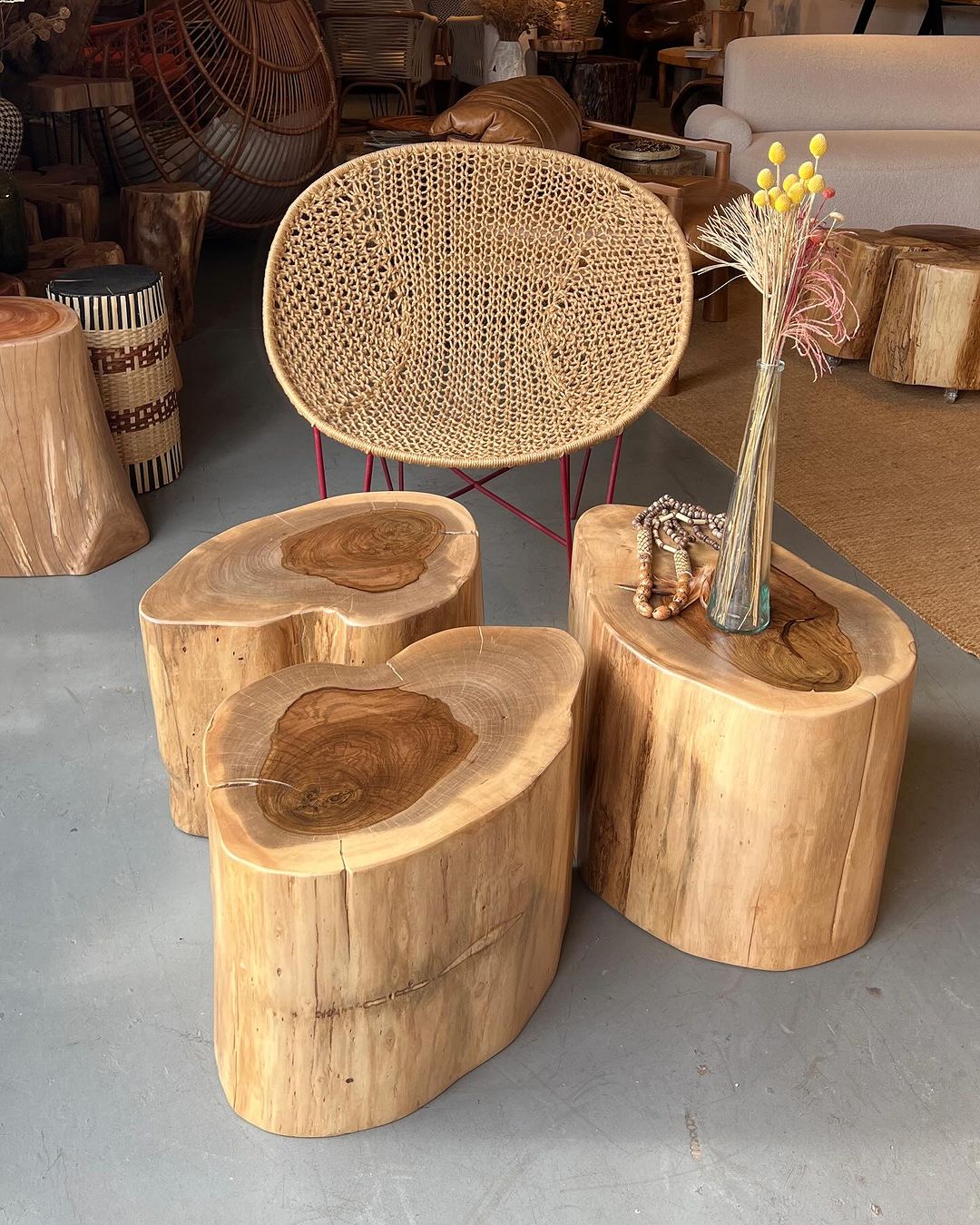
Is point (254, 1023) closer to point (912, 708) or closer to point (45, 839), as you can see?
point (45, 839)

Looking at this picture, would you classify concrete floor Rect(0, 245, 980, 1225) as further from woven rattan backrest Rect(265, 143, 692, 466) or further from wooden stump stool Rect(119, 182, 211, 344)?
wooden stump stool Rect(119, 182, 211, 344)

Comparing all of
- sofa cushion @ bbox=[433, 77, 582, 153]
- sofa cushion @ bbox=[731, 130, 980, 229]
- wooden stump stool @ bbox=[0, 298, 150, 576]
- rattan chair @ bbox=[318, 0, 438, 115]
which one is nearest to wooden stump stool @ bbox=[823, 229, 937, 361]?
sofa cushion @ bbox=[731, 130, 980, 229]

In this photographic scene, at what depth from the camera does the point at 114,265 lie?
2.77 metres

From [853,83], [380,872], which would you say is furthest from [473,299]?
[853,83]

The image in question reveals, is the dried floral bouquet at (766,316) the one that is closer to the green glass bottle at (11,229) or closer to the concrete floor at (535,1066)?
the concrete floor at (535,1066)

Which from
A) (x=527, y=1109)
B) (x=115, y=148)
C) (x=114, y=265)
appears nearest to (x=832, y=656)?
(x=527, y=1109)

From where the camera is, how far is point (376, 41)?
6.04 m

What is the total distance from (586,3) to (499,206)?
15.1ft

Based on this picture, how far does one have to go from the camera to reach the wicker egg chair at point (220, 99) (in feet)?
14.1

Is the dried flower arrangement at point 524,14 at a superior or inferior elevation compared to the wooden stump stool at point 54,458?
superior

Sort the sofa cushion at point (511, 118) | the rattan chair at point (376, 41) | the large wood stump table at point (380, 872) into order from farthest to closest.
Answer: the rattan chair at point (376, 41) < the sofa cushion at point (511, 118) < the large wood stump table at point (380, 872)

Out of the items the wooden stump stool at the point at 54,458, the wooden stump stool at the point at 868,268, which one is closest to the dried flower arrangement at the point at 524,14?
the wooden stump stool at the point at 868,268

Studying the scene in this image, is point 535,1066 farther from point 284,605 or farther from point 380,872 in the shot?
point 284,605

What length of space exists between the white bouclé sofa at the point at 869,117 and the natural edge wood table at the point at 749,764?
298 centimetres
